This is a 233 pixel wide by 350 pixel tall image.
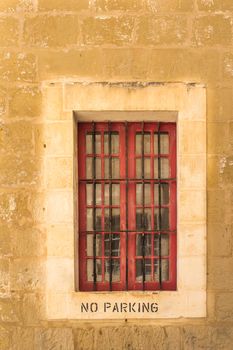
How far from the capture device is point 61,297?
12.5 ft

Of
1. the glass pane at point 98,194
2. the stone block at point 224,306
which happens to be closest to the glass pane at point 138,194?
the glass pane at point 98,194

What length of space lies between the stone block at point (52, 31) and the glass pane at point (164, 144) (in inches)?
44.9

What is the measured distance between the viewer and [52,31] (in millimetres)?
3805

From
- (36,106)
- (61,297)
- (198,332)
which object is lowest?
(198,332)

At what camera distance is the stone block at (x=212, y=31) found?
3832 millimetres

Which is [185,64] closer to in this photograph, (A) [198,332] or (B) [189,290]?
(B) [189,290]

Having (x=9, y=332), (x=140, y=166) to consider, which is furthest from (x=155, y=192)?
(x=9, y=332)

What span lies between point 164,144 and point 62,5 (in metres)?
1.51

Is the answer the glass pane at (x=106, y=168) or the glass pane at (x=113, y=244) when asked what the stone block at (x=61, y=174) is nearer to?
the glass pane at (x=106, y=168)

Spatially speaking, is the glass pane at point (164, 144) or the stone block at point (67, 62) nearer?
the stone block at point (67, 62)

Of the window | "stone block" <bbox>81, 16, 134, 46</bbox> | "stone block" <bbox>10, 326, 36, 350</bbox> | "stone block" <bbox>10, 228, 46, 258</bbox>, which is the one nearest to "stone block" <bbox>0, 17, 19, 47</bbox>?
"stone block" <bbox>81, 16, 134, 46</bbox>

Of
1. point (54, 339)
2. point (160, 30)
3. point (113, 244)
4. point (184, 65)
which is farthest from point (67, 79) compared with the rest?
point (54, 339)

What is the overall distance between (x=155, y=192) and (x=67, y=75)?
130 cm

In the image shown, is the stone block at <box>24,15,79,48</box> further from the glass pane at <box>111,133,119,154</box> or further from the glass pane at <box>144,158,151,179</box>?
the glass pane at <box>144,158,151,179</box>
